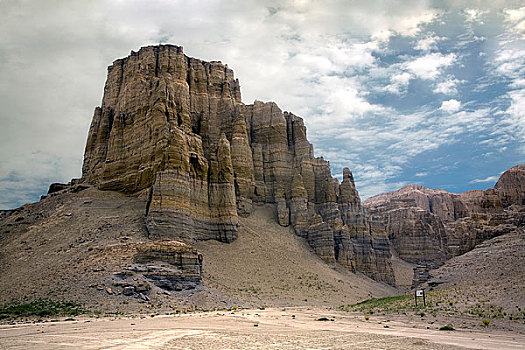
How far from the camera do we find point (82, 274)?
1670 inches

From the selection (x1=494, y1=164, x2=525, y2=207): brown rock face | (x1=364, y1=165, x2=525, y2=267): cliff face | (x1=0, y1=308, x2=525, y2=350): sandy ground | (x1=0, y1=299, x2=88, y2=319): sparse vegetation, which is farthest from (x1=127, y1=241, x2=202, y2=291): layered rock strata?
(x1=494, y1=164, x2=525, y2=207): brown rock face

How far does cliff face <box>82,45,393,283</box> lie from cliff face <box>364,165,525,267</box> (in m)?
15.5

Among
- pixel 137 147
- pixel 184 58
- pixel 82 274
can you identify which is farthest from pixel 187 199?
pixel 184 58

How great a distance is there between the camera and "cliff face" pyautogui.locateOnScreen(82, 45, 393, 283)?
202ft

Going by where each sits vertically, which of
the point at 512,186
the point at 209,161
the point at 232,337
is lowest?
the point at 232,337

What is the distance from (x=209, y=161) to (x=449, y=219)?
10447cm

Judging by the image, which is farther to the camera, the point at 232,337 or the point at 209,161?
the point at 209,161

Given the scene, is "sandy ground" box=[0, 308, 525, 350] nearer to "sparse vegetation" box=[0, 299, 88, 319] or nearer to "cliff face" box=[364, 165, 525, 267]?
"sparse vegetation" box=[0, 299, 88, 319]

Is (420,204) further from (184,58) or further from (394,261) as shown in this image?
(184,58)

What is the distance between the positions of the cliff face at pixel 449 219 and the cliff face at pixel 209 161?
1546 cm

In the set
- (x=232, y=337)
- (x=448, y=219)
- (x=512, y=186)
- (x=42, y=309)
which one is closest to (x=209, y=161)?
(x=42, y=309)

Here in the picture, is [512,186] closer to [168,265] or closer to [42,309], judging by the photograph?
[168,265]

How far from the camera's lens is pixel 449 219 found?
14312 cm

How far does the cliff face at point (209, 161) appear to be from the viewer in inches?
2421
